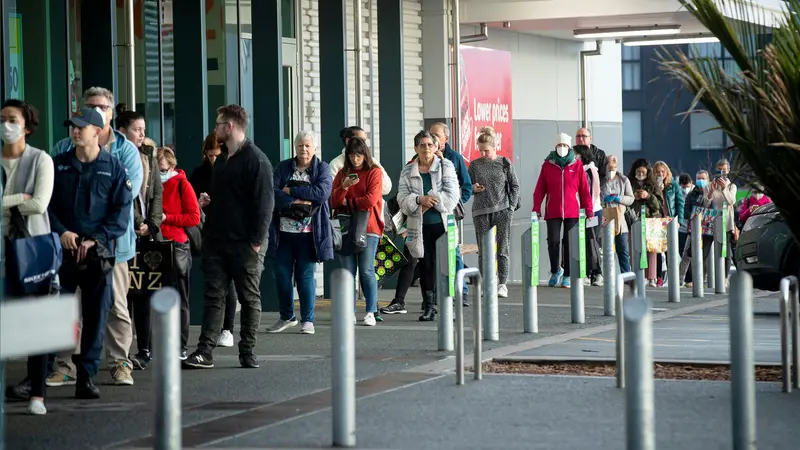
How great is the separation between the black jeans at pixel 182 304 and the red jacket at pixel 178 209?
4.6 inches

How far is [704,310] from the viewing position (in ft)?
55.1

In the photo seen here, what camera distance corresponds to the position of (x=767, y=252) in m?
16.6

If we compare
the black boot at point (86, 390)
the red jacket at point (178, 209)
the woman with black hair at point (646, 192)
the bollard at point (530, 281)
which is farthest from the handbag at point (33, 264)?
the woman with black hair at point (646, 192)

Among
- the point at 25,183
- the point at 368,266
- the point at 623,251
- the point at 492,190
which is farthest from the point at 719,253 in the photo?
the point at 25,183

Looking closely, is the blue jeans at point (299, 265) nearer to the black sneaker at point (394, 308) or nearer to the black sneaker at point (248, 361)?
the black sneaker at point (394, 308)

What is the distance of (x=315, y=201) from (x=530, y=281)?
2142 mm

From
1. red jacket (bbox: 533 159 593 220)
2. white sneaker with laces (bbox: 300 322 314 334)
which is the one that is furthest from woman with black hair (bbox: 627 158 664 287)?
white sneaker with laces (bbox: 300 322 314 334)

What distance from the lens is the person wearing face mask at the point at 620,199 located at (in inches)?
834

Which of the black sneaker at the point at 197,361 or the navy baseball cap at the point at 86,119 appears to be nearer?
the navy baseball cap at the point at 86,119

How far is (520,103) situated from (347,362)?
18905 mm

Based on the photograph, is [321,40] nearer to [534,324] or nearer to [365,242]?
[365,242]

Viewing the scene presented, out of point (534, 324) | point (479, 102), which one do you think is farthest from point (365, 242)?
point (479, 102)

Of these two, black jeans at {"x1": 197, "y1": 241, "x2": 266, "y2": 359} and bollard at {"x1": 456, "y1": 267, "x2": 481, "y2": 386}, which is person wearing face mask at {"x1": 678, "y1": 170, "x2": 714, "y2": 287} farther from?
bollard at {"x1": 456, "y1": 267, "x2": 481, "y2": 386}

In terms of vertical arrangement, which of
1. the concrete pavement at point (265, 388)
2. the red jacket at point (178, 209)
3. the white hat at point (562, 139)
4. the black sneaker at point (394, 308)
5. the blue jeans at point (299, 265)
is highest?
the white hat at point (562, 139)
